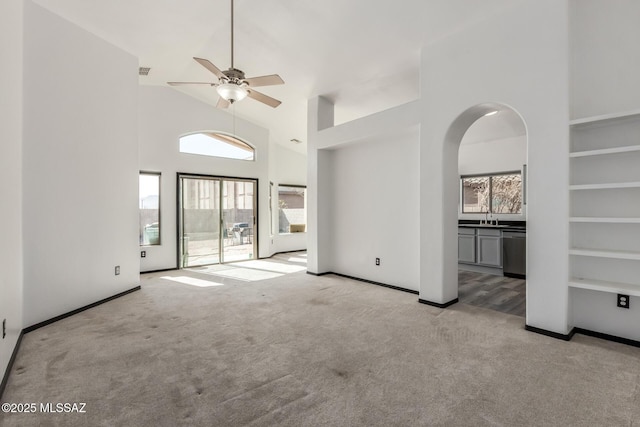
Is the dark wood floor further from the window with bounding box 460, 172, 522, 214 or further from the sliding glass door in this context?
the sliding glass door

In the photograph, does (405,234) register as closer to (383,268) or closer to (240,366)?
(383,268)

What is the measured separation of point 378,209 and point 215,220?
12.3 ft

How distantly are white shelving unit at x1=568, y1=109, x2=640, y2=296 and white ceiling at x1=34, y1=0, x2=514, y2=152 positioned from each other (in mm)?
1558

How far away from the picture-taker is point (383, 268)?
488 cm

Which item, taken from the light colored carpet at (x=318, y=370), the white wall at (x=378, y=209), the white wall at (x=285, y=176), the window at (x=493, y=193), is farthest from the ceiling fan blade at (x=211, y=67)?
the window at (x=493, y=193)

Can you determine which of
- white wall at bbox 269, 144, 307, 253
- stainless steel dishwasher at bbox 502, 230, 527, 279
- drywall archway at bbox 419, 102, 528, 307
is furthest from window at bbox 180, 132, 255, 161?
stainless steel dishwasher at bbox 502, 230, 527, 279

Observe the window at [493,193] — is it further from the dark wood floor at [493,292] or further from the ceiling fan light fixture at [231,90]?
the ceiling fan light fixture at [231,90]

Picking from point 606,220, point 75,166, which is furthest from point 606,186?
point 75,166

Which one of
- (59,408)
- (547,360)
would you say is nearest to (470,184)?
(547,360)

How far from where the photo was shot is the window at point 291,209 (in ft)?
28.0

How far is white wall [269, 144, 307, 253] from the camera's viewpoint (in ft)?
26.7

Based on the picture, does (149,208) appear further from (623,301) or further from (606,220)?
(623,301)

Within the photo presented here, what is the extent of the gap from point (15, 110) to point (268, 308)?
10.4ft

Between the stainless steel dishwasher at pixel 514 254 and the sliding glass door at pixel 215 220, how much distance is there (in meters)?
5.27
